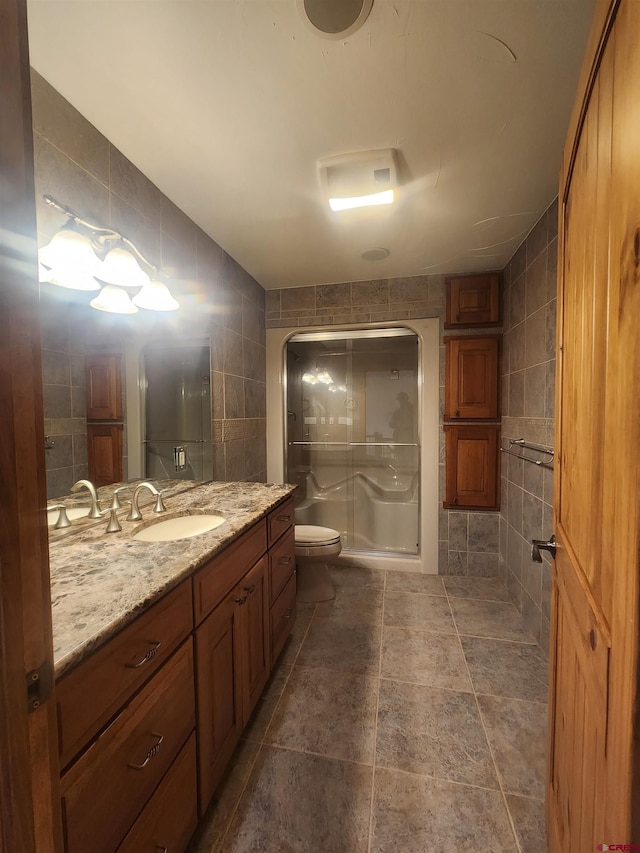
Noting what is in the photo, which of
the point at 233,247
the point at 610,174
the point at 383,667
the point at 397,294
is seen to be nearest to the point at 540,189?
the point at 397,294

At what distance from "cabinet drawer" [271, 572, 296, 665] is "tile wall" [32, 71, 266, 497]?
76cm

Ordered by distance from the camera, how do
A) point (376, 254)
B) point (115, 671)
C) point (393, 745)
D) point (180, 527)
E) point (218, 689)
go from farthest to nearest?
point (376, 254)
point (180, 527)
point (393, 745)
point (218, 689)
point (115, 671)

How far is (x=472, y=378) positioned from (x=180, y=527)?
2.20 m

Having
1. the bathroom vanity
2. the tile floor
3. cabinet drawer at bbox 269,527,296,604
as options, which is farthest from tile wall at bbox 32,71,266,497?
the tile floor

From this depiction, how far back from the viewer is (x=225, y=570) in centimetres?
112

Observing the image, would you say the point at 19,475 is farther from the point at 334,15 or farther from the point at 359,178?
the point at 359,178

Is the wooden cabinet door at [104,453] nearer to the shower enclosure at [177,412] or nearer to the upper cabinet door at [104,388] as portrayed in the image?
the upper cabinet door at [104,388]

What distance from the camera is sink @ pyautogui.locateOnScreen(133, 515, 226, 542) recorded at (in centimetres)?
130

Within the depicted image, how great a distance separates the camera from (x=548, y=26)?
2.94ft

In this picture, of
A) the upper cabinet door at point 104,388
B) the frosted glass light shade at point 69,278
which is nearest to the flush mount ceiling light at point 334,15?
the frosted glass light shade at point 69,278

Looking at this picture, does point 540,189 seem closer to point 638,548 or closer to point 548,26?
point 548,26

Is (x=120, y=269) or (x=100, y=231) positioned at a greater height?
(x=100, y=231)

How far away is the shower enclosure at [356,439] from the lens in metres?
3.07

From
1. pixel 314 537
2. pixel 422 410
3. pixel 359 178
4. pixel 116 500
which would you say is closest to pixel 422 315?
pixel 422 410
